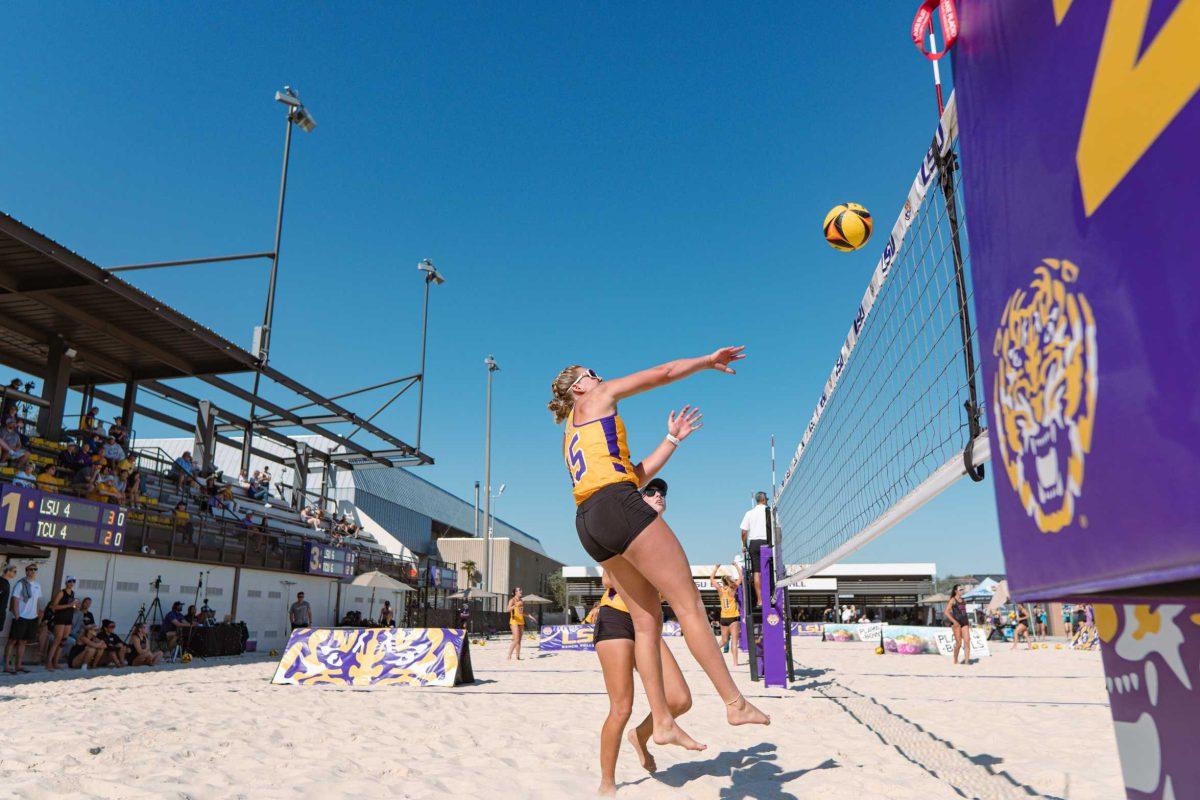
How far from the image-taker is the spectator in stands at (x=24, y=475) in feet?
37.5

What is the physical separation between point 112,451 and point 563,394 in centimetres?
1454

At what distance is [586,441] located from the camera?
3137 mm

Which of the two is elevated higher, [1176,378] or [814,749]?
[1176,378]

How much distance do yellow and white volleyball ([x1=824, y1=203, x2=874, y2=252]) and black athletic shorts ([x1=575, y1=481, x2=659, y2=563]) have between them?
3.24 m

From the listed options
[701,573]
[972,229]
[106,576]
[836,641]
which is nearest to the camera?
[972,229]

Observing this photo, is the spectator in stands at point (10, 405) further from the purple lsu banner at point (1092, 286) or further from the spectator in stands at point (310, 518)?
the purple lsu banner at point (1092, 286)

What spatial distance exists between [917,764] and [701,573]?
36.2 metres

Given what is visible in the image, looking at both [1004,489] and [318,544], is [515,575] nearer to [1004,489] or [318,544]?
[318,544]

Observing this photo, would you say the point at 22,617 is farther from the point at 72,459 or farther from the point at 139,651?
the point at 72,459

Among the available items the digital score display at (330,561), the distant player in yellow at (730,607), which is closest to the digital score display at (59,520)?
the digital score display at (330,561)

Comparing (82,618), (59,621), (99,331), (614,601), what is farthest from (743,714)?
(99,331)

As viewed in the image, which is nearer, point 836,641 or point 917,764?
point 917,764

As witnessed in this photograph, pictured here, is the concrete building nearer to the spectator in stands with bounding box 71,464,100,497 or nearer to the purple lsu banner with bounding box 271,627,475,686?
the spectator in stands with bounding box 71,464,100,497

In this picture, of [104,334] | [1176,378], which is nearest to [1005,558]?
[1176,378]
